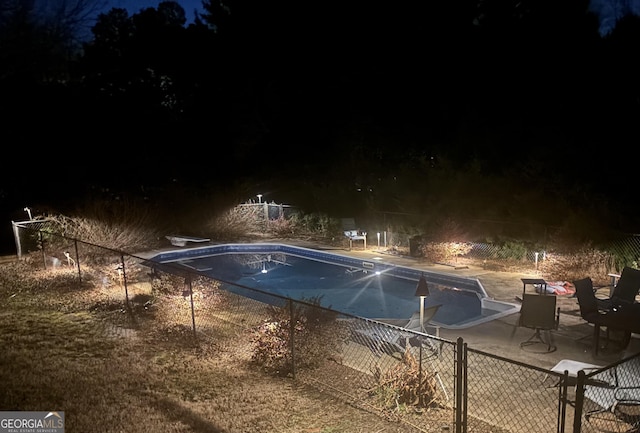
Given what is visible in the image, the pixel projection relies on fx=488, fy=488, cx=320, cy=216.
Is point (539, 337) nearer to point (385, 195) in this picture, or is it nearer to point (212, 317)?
point (212, 317)

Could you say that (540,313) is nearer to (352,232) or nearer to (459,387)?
(459,387)

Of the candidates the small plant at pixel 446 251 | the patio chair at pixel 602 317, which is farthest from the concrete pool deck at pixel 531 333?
the small plant at pixel 446 251

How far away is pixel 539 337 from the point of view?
256 inches

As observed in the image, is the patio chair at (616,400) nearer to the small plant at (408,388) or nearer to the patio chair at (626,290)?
the small plant at (408,388)

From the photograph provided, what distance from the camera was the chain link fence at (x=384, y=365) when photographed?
4367 mm

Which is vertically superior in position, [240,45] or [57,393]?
[240,45]

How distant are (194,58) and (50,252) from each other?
11897 millimetres

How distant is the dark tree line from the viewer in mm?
14438

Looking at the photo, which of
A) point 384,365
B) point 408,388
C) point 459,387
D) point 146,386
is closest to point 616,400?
point 459,387

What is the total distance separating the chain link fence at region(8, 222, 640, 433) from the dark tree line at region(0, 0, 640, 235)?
841 cm

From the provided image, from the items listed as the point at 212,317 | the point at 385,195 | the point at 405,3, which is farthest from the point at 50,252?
the point at 405,3

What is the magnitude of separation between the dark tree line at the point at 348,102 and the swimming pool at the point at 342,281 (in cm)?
361

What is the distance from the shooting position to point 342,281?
40.3ft

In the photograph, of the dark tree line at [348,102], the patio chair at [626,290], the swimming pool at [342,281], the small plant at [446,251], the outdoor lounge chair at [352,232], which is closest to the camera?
the patio chair at [626,290]
